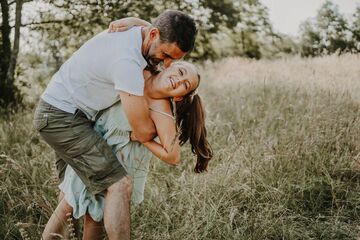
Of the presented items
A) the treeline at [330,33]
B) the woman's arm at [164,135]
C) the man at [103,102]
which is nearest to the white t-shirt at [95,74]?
the man at [103,102]

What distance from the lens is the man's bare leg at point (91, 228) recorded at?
2.73m

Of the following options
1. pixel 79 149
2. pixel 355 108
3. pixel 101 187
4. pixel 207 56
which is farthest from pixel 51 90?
pixel 207 56

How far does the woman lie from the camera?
2.52 metres

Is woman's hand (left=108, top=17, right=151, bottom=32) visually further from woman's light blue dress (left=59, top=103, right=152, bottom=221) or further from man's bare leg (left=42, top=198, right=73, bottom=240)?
man's bare leg (left=42, top=198, right=73, bottom=240)

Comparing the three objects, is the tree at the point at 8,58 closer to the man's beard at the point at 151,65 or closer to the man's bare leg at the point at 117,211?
the man's beard at the point at 151,65

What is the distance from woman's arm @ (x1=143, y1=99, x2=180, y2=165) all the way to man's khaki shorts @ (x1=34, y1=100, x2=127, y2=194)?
236 mm

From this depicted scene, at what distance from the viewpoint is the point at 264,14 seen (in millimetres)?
16688

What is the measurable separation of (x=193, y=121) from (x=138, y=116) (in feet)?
1.75

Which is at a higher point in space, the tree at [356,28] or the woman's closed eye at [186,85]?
the woman's closed eye at [186,85]

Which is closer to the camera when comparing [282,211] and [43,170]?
[282,211]

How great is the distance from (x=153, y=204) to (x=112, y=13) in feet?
13.9

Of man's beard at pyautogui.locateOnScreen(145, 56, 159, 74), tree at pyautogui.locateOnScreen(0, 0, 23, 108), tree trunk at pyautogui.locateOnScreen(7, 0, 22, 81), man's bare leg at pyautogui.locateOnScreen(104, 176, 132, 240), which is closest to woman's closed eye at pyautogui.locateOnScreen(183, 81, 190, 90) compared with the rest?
man's beard at pyautogui.locateOnScreen(145, 56, 159, 74)

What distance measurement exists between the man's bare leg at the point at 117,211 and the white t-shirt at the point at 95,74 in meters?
0.52

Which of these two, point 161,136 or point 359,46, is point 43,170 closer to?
point 161,136
